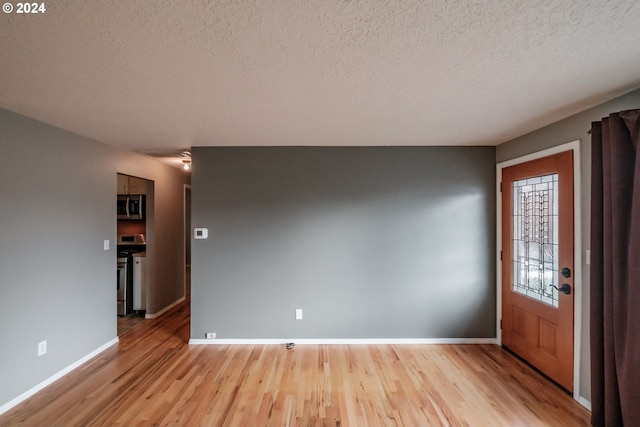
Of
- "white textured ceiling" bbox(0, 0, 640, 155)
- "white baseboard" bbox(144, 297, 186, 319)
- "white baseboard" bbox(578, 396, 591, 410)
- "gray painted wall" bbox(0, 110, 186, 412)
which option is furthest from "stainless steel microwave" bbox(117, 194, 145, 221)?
"white baseboard" bbox(578, 396, 591, 410)

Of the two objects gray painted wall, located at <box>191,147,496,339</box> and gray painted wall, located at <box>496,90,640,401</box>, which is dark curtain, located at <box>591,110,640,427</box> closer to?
gray painted wall, located at <box>496,90,640,401</box>

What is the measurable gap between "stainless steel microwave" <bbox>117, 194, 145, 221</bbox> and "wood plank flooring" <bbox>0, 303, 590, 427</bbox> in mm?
1976

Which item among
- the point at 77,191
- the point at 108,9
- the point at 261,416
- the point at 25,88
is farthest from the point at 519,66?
the point at 77,191

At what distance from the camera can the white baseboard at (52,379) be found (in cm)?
229

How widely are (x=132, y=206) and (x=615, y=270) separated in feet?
18.5

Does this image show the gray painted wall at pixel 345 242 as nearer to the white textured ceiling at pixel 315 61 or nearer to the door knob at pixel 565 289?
the white textured ceiling at pixel 315 61

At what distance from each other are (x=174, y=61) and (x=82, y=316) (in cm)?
294

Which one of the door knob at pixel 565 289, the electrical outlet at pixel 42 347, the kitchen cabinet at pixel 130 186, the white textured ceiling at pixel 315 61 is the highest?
the white textured ceiling at pixel 315 61

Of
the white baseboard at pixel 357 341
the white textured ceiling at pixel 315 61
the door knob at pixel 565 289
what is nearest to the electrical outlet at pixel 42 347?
the white baseboard at pixel 357 341

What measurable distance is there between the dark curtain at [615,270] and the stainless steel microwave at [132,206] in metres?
5.42

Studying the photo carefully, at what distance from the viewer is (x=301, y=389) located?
8.43 feet

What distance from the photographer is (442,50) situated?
148cm

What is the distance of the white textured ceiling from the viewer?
47.8 inches

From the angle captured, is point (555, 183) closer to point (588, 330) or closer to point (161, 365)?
point (588, 330)
